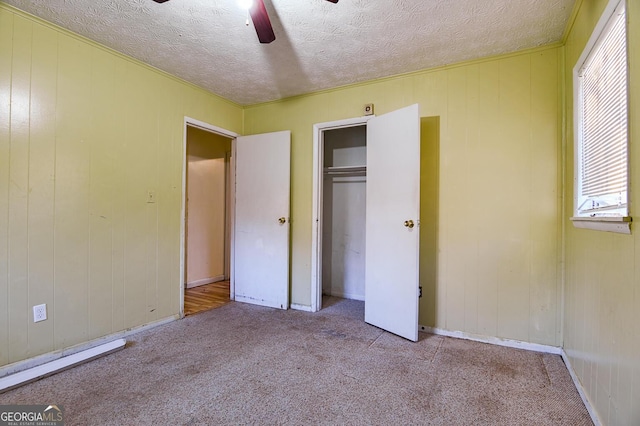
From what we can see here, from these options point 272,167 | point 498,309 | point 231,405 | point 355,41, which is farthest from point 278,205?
point 498,309

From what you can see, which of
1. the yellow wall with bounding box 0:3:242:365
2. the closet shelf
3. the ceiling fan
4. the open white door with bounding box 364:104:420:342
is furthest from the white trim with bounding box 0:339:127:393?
the closet shelf

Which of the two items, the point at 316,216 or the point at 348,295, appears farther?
the point at 348,295

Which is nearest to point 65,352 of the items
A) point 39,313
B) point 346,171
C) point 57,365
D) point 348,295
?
point 57,365

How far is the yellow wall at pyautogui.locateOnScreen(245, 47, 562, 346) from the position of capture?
230 cm

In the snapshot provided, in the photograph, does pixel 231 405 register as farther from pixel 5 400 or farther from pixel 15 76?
pixel 15 76

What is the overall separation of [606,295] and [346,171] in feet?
9.07

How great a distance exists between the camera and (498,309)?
2.44 meters

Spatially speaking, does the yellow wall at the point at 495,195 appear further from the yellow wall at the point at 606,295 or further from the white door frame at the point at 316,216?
the white door frame at the point at 316,216

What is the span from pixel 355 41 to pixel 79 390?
2.92 metres

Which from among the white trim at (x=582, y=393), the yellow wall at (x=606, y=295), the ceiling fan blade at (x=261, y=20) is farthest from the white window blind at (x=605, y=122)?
the ceiling fan blade at (x=261, y=20)

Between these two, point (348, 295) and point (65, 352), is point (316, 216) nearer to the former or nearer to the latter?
point (348, 295)

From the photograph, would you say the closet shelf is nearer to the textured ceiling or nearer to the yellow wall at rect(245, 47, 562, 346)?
the yellow wall at rect(245, 47, 562, 346)

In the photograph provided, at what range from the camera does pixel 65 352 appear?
2162mm

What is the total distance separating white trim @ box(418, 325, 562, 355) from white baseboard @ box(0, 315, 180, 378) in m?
2.48
